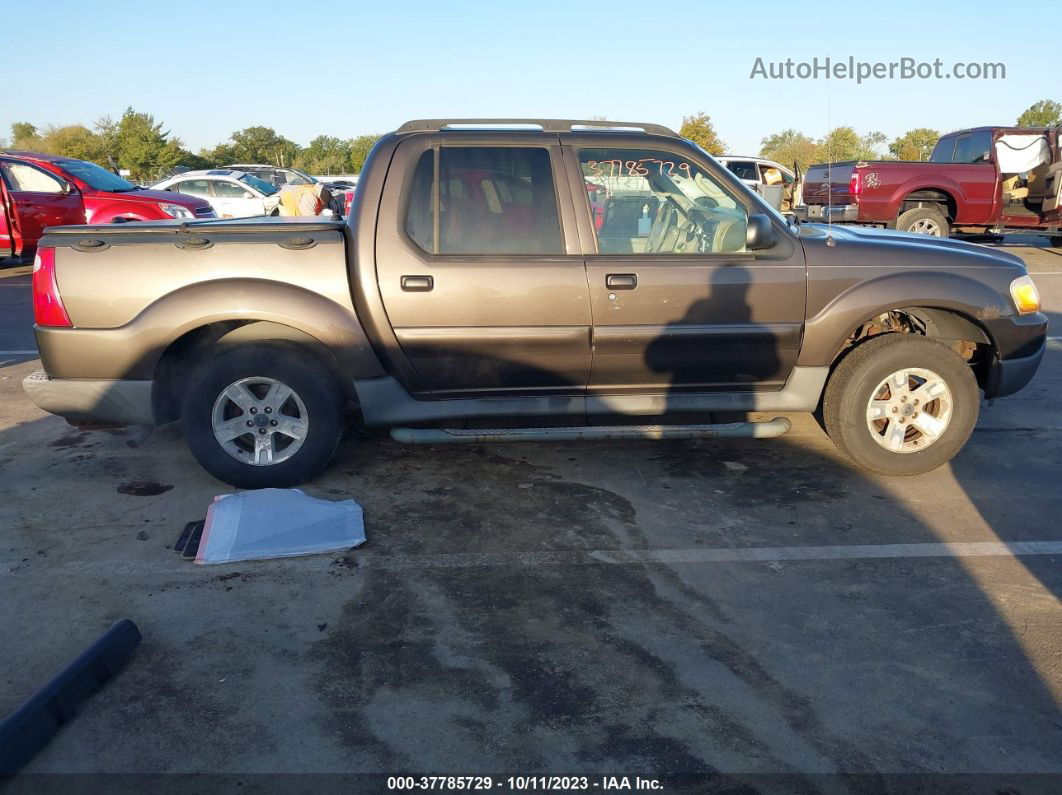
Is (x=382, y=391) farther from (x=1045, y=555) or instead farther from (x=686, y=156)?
(x=1045, y=555)

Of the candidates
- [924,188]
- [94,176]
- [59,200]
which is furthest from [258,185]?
[924,188]

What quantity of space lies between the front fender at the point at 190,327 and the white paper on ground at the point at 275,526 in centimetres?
80

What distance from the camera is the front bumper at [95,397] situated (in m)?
4.51

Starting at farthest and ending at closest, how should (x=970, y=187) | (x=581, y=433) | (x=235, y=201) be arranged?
(x=235, y=201) → (x=970, y=187) → (x=581, y=433)

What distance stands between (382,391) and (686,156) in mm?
2109

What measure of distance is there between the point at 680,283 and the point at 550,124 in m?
1.19

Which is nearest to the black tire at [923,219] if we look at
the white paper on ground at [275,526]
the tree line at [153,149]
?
the white paper on ground at [275,526]

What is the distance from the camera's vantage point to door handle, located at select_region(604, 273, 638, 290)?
14.9 feet

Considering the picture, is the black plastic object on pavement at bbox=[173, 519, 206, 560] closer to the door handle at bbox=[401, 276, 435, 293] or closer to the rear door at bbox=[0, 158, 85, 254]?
the door handle at bbox=[401, 276, 435, 293]

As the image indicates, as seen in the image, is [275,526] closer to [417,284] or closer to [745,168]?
[417,284]

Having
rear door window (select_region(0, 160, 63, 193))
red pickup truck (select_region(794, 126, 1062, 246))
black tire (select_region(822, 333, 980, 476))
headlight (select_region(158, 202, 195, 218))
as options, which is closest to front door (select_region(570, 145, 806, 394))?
black tire (select_region(822, 333, 980, 476))

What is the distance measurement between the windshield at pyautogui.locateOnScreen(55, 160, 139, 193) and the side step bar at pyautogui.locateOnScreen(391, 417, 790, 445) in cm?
1202

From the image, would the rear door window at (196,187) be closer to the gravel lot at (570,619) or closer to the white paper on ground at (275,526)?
the gravel lot at (570,619)

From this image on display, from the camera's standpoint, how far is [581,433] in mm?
4664
